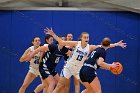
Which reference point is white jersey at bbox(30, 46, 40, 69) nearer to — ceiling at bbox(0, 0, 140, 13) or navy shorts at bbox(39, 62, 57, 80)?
navy shorts at bbox(39, 62, 57, 80)

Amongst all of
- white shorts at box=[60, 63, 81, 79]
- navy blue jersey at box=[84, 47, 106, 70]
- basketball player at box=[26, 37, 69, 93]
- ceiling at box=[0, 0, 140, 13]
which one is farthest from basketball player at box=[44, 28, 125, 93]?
ceiling at box=[0, 0, 140, 13]

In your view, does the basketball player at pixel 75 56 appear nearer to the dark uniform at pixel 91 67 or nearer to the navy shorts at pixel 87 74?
the dark uniform at pixel 91 67

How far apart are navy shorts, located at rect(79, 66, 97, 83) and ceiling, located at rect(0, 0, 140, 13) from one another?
338cm

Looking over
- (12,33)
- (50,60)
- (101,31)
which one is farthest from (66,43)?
(12,33)

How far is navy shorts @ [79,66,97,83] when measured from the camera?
24.6ft

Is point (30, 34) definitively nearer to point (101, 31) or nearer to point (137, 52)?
Result: point (101, 31)

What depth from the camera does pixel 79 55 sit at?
830cm

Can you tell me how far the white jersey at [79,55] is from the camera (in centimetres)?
818

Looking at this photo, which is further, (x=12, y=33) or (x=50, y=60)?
(x=12, y=33)

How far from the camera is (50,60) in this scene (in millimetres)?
8727

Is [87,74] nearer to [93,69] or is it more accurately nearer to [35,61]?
[93,69]

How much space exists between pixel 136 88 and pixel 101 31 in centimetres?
188

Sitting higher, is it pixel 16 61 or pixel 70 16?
pixel 70 16

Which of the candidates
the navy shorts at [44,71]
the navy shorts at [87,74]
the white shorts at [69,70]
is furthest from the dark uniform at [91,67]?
the navy shorts at [44,71]
